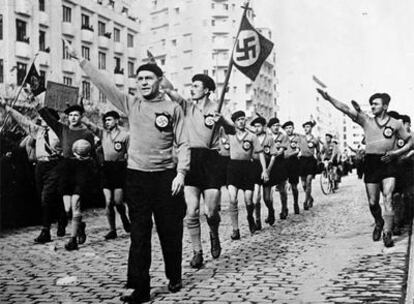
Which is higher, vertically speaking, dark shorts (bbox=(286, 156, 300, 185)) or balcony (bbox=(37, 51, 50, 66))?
balcony (bbox=(37, 51, 50, 66))

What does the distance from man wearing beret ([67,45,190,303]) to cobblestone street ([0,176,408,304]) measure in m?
0.51

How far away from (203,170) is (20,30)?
3364 centimetres

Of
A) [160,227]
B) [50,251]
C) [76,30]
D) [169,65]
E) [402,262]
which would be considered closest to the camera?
[160,227]

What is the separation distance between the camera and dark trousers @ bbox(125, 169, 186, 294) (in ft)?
19.0

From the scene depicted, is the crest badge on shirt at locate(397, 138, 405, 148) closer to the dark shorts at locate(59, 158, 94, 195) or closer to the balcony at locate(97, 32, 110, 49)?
the dark shorts at locate(59, 158, 94, 195)

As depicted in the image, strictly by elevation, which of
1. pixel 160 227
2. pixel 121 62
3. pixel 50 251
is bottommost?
pixel 50 251

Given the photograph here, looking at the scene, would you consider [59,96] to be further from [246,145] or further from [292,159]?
[292,159]

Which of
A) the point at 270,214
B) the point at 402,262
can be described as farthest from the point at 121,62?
the point at 402,262

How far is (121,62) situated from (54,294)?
48.5 meters

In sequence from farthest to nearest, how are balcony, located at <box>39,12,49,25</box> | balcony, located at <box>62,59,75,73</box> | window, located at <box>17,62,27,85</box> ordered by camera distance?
balcony, located at <box>62,59,75,73</box> < balcony, located at <box>39,12,49,25</box> < window, located at <box>17,62,27,85</box>

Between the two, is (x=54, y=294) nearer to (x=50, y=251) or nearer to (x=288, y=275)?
(x=288, y=275)

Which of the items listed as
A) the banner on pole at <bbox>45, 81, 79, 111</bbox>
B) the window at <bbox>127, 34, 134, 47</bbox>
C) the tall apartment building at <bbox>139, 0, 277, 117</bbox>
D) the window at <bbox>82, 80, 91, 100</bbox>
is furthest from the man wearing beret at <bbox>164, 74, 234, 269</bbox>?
the tall apartment building at <bbox>139, 0, 277, 117</bbox>

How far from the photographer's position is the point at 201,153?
306 inches

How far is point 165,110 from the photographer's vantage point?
6027 mm
